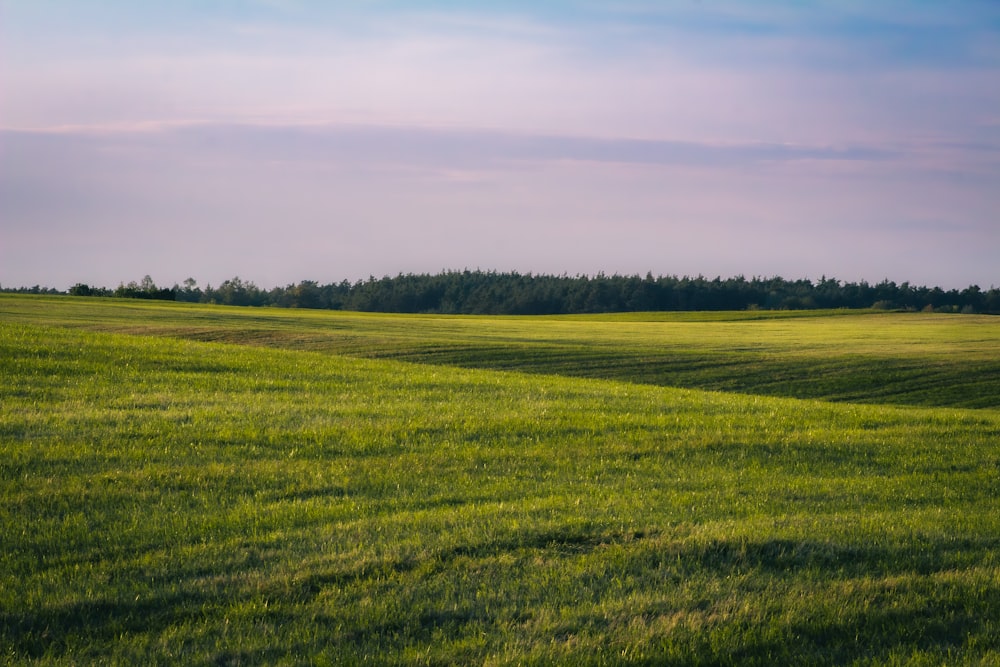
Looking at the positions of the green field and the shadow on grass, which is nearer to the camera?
the shadow on grass

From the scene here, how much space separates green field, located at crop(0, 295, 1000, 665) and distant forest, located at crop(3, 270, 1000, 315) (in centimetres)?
12295

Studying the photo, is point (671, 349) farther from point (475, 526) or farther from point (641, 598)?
point (641, 598)

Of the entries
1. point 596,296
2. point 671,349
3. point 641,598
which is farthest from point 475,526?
point 596,296

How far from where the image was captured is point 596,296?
143375 millimetres

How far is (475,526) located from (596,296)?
136 meters

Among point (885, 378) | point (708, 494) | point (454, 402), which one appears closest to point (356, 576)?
point (708, 494)

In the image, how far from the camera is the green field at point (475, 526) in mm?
6633

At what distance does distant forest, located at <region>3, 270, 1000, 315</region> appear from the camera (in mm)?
142125

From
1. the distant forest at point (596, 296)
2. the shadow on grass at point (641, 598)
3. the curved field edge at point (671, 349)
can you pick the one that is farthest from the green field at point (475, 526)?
the distant forest at point (596, 296)

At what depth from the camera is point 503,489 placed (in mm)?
10672

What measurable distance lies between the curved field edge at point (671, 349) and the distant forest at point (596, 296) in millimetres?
75636

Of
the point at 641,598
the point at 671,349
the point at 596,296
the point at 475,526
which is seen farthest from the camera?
the point at 596,296

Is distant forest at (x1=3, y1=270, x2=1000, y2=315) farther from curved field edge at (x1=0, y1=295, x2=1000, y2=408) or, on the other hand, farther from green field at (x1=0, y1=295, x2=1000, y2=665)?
green field at (x1=0, y1=295, x2=1000, y2=665)

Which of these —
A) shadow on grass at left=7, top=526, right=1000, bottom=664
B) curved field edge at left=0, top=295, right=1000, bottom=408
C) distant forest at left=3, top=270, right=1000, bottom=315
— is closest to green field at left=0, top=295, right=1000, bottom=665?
shadow on grass at left=7, top=526, right=1000, bottom=664
